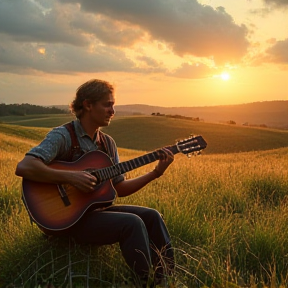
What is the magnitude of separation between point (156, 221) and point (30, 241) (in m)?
1.26

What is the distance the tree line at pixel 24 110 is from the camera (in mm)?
93750

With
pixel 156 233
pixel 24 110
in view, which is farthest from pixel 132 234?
pixel 24 110

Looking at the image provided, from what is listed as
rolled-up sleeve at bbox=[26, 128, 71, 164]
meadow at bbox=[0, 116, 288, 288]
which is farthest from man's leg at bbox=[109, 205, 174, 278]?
rolled-up sleeve at bbox=[26, 128, 71, 164]

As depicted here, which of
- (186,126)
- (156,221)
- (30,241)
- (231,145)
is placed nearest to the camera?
(156,221)

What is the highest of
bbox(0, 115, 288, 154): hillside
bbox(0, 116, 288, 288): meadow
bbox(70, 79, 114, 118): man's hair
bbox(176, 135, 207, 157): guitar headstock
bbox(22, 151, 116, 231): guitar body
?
bbox(70, 79, 114, 118): man's hair

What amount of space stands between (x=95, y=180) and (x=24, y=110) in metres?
97.9

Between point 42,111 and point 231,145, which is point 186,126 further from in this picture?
point 42,111

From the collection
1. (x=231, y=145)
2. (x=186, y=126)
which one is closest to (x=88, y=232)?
(x=231, y=145)

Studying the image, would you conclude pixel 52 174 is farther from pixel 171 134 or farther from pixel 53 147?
pixel 171 134

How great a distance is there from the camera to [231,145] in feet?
152

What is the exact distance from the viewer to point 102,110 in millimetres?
4309

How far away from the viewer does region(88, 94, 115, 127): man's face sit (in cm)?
431

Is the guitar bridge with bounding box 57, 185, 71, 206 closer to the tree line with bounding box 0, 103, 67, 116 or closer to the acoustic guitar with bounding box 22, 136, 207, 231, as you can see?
the acoustic guitar with bounding box 22, 136, 207, 231

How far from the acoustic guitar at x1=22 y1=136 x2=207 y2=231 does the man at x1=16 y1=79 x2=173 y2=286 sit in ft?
0.21
